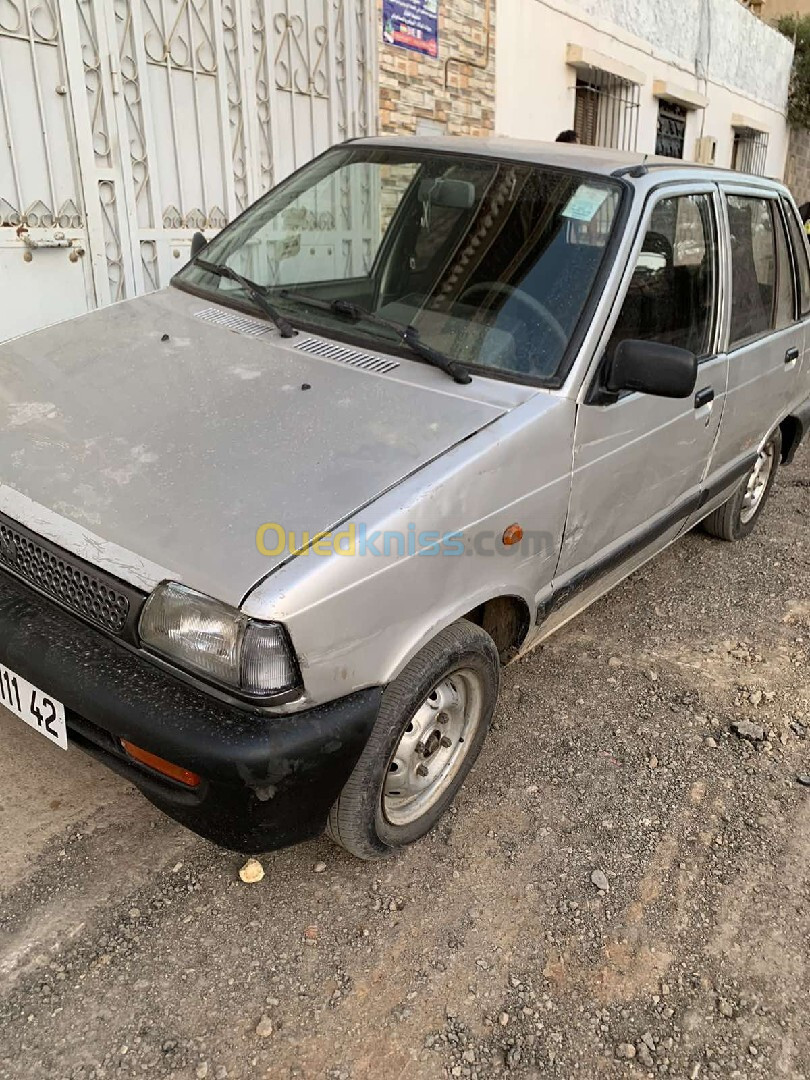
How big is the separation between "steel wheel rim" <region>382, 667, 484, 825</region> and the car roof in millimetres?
1843

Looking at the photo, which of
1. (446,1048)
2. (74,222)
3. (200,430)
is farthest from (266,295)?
(74,222)

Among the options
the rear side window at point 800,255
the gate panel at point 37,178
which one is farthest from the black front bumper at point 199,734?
the gate panel at point 37,178

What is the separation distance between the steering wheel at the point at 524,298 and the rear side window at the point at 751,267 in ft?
4.12

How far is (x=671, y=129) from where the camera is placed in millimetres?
14086

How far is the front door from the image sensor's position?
2654mm

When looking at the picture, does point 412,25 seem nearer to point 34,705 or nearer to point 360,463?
point 360,463

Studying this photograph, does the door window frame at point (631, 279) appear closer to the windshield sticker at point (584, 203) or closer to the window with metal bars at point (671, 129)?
the windshield sticker at point (584, 203)

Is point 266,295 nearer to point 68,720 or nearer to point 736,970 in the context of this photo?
point 68,720

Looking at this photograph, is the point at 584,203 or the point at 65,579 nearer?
the point at 65,579

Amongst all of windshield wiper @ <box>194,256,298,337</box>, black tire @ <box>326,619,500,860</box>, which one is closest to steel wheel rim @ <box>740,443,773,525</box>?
black tire @ <box>326,619,500,860</box>

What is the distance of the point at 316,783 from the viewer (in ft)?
6.30

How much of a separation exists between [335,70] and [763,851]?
22.9 ft

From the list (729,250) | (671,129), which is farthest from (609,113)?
(729,250)

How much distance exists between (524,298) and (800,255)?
246 cm
